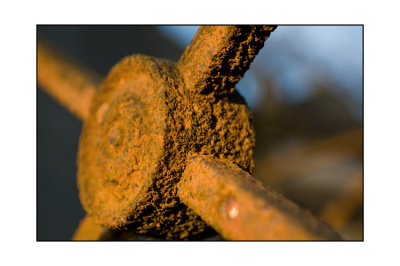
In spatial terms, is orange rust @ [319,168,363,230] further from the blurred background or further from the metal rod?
the metal rod

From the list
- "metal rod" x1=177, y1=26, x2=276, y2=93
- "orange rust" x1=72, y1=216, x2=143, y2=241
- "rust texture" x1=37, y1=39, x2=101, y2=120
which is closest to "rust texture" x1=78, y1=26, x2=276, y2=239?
"metal rod" x1=177, y1=26, x2=276, y2=93

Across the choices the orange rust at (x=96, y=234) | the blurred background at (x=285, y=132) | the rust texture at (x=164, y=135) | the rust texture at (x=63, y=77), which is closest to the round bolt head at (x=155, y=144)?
the rust texture at (x=164, y=135)

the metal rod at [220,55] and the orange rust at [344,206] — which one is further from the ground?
the metal rod at [220,55]

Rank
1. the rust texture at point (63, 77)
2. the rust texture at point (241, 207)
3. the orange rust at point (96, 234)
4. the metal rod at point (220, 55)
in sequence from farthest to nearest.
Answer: the rust texture at point (63, 77) → the orange rust at point (96, 234) → the metal rod at point (220, 55) → the rust texture at point (241, 207)

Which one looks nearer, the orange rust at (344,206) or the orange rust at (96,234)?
the orange rust at (96,234)

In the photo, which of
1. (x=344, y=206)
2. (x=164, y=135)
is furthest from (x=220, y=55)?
(x=344, y=206)

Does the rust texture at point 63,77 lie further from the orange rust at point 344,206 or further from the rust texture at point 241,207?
the orange rust at point 344,206

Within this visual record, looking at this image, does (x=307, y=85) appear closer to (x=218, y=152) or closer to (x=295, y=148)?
(x=295, y=148)
